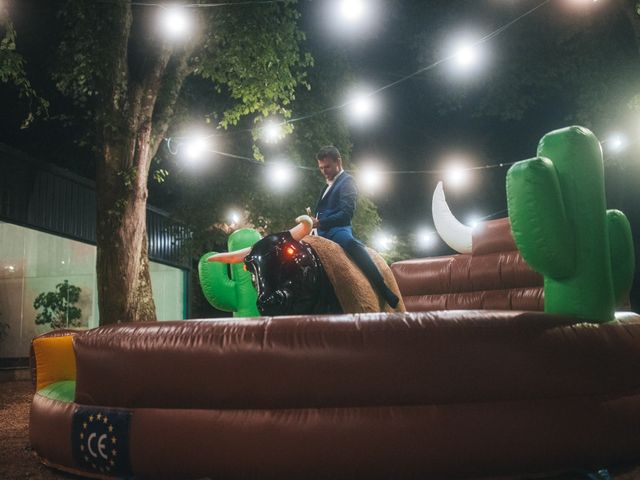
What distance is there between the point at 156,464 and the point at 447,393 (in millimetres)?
1712

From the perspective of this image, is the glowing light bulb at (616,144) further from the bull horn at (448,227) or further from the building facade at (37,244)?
the building facade at (37,244)

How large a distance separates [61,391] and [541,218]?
3523 millimetres

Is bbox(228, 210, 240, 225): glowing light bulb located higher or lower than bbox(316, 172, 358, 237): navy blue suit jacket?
higher

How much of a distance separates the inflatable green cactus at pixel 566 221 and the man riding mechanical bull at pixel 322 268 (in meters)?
1.34

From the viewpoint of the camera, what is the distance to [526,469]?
3.11 m

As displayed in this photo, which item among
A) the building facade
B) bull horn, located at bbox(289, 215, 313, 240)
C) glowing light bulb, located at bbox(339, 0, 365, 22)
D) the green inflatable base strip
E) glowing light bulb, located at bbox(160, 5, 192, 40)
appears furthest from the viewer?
the building facade

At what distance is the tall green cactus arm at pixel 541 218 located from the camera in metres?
3.50

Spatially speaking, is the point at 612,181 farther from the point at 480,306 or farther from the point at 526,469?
the point at 526,469

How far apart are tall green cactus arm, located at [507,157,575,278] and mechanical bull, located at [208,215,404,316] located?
1345 millimetres

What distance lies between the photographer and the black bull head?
4168 millimetres

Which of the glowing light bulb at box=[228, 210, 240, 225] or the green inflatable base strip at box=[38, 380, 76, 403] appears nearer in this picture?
the green inflatable base strip at box=[38, 380, 76, 403]

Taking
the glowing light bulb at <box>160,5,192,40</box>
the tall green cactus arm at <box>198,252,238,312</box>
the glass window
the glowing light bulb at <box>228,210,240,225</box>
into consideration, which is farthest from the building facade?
the tall green cactus arm at <box>198,252,238,312</box>

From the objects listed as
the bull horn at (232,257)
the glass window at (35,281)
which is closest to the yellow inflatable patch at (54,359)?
the bull horn at (232,257)

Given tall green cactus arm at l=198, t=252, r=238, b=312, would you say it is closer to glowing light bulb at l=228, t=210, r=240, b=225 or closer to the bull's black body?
the bull's black body
